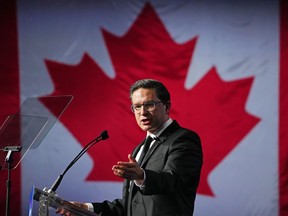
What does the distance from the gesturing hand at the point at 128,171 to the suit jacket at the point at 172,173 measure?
13cm

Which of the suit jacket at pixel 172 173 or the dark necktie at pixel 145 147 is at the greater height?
the dark necktie at pixel 145 147

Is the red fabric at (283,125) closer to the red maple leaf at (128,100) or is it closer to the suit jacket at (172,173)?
the red maple leaf at (128,100)

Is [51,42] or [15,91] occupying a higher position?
[51,42]

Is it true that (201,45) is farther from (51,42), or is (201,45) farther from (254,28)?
(51,42)

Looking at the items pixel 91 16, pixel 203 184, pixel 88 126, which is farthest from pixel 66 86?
pixel 203 184

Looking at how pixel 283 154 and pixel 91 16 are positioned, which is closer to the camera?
pixel 283 154

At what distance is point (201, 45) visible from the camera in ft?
11.2

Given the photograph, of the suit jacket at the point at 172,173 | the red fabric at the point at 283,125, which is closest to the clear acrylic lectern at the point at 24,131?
the suit jacket at the point at 172,173

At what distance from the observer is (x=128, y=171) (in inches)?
60.1

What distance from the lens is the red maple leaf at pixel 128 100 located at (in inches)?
132

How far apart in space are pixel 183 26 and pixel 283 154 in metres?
1.13

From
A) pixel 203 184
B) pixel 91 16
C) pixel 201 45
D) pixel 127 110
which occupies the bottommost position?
pixel 203 184

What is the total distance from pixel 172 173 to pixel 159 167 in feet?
0.41

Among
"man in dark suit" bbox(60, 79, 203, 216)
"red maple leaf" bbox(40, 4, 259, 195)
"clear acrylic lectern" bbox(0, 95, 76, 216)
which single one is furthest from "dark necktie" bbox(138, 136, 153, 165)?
"red maple leaf" bbox(40, 4, 259, 195)
